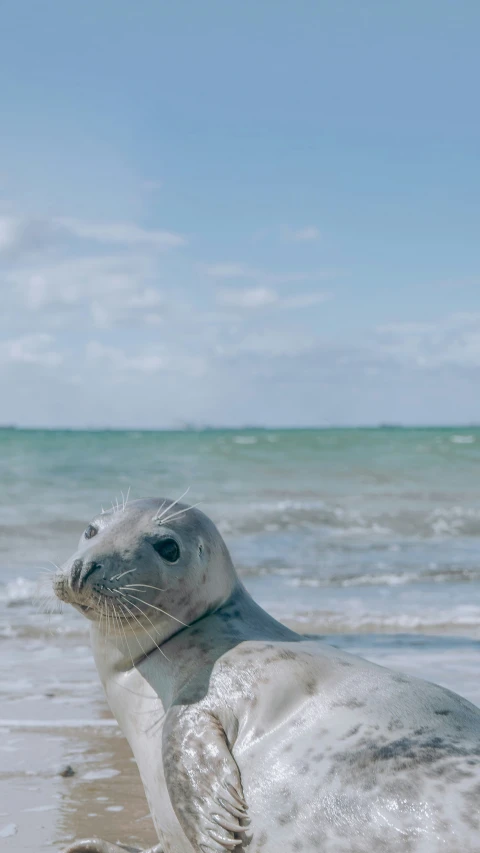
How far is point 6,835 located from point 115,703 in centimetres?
79

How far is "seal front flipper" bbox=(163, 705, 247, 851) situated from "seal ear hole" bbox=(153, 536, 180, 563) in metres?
0.65

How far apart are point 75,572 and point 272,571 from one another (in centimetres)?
846

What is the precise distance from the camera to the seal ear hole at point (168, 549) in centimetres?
387

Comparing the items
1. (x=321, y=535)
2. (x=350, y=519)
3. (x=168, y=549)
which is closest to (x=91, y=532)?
(x=168, y=549)

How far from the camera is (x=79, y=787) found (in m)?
4.75

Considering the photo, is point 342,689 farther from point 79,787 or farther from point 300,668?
point 79,787

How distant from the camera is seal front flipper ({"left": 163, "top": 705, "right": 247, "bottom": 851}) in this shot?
3.18 meters

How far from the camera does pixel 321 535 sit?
647 inches

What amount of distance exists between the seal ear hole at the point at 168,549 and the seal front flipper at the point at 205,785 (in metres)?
0.65

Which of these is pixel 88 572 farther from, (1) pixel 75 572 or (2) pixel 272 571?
(2) pixel 272 571

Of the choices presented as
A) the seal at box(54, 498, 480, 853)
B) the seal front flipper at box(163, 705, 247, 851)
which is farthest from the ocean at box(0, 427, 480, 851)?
the seal front flipper at box(163, 705, 247, 851)

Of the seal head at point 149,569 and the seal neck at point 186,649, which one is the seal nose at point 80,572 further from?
the seal neck at point 186,649

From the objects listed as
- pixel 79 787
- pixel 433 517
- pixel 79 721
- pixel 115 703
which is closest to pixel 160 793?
pixel 115 703

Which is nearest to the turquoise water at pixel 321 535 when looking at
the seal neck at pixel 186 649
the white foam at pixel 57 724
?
the seal neck at pixel 186 649
